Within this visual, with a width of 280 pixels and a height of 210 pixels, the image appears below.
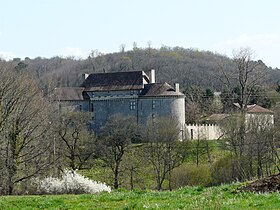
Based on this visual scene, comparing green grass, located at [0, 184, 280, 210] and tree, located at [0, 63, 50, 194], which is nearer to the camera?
green grass, located at [0, 184, 280, 210]

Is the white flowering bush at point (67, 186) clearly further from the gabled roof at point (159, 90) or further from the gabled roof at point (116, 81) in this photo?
the gabled roof at point (116, 81)

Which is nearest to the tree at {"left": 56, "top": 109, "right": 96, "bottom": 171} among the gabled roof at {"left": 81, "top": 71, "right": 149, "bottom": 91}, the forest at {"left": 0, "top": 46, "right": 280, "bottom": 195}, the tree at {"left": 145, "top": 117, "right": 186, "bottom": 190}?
the forest at {"left": 0, "top": 46, "right": 280, "bottom": 195}

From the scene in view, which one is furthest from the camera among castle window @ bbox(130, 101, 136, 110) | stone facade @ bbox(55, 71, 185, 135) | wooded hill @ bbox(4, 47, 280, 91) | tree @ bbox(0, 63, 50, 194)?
wooded hill @ bbox(4, 47, 280, 91)

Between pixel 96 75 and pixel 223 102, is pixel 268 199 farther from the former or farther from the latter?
pixel 223 102

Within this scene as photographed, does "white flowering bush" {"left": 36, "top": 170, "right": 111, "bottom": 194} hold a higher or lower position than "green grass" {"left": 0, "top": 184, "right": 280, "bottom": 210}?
lower

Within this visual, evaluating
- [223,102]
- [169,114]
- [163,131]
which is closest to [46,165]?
[163,131]

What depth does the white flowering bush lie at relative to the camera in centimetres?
3108

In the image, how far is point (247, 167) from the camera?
38.2 meters

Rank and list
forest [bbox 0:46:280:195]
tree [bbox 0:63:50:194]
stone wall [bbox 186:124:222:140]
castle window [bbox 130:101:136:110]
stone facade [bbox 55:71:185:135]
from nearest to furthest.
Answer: tree [bbox 0:63:50:194] < forest [bbox 0:46:280:195] < stone wall [bbox 186:124:222:140] < stone facade [bbox 55:71:185:135] < castle window [bbox 130:101:136:110]

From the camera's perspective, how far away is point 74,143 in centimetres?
5091

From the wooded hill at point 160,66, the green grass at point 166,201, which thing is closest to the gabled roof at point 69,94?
the wooded hill at point 160,66

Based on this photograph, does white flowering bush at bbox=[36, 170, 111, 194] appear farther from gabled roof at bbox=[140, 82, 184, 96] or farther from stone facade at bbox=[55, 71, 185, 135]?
gabled roof at bbox=[140, 82, 184, 96]

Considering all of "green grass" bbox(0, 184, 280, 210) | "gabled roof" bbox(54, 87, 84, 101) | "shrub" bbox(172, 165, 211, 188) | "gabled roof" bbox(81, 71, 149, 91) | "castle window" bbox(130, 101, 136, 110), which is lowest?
"shrub" bbox(172, 165, 211, 188)

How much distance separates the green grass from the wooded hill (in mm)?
89195
